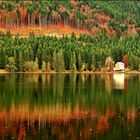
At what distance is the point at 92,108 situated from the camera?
3142 inches

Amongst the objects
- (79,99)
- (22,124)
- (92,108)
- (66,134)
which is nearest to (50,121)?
(22,124)

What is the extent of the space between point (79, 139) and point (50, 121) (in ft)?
41.1

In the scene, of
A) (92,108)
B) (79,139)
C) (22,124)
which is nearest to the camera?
(79,139)

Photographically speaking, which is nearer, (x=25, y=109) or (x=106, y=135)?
(x=106, y=135)

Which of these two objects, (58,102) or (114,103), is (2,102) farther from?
(114,103)

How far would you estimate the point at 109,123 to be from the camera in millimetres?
64562

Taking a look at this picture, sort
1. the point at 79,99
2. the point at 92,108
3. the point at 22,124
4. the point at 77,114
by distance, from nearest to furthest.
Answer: the point at 22,124
the point at 77,114
the point at 92,108
the point at 79,99

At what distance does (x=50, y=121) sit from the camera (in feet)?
216

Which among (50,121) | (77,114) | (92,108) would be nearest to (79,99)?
(92,108)

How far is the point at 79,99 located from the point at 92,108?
529 inches

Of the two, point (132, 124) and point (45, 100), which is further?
point (45, 100)

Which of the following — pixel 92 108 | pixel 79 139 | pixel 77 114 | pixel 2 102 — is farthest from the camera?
pixel 2 102

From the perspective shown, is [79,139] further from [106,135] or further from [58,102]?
[58,102]

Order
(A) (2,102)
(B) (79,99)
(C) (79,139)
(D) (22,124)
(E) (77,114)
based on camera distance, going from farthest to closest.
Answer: (B) (79,99) → (A) (2,102) → (E) (77,114) → (D) (22,124) → (C) (79,139)
